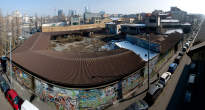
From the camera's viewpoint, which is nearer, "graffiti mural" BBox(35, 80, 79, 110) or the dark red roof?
"graffiti mural" BBox(35, 80, 79, 110)

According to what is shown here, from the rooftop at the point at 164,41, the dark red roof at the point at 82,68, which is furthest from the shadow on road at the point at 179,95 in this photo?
the rooftop at the point at 164,41

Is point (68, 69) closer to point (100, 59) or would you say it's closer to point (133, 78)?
point (100, 59)

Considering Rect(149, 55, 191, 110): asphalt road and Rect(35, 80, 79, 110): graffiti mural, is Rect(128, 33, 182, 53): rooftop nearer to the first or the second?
Rect(149, 55, 191, 110): asphalt road

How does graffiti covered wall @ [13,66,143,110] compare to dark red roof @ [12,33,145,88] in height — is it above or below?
below

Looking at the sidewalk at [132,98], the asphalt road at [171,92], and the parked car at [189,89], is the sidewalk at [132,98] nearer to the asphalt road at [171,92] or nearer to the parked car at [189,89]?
the asphalt road at [171,92]

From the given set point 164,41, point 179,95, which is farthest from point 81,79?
point 164,41

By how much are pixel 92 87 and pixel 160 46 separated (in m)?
14.0

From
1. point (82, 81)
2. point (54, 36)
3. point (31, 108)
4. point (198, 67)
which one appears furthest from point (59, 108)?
point (54, 36)

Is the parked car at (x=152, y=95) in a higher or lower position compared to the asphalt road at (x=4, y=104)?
higher

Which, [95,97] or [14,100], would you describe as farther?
[14,100]

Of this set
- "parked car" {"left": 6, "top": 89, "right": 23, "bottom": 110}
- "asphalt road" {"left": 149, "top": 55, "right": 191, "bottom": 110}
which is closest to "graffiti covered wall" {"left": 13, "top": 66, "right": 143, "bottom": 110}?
"parked car" {"left": 6, "top": 89, "right": 23, "bottom": 110}

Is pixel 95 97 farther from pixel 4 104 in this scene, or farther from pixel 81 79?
pixel 4 104

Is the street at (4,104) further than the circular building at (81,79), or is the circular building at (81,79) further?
the street at (4,104)

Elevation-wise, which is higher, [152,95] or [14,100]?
[152,95]
